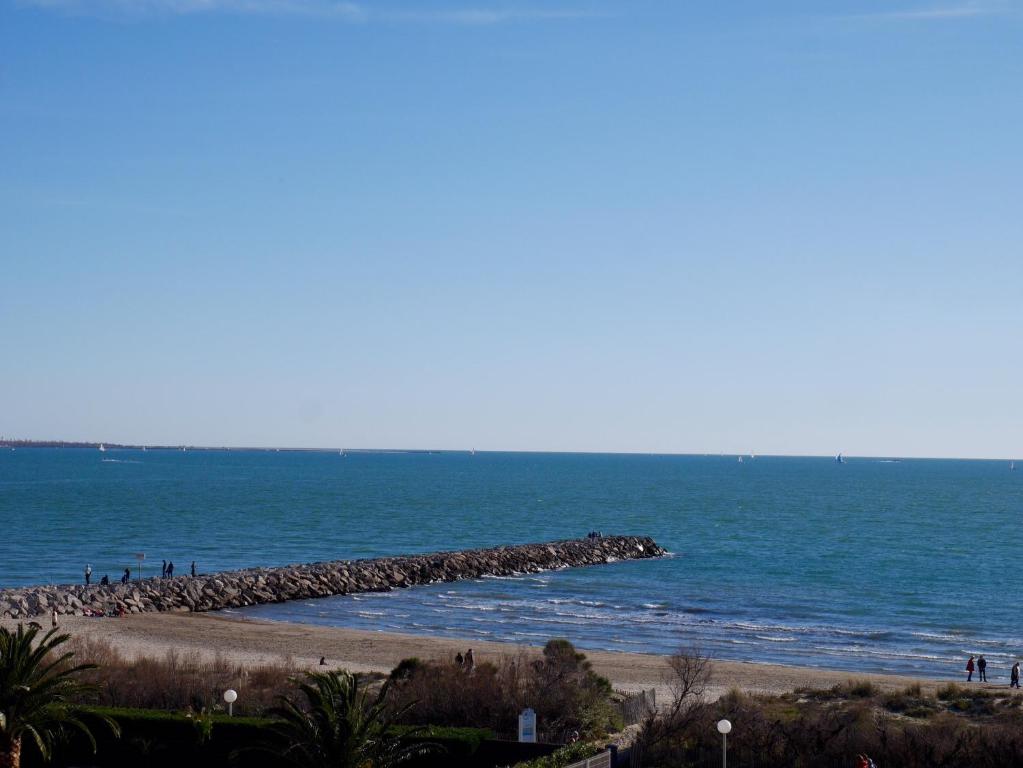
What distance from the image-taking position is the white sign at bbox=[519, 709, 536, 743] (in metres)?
23.2

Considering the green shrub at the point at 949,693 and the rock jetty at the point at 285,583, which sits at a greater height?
the green shrub at the point at 949,693

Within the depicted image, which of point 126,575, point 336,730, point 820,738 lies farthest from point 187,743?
point 126,575

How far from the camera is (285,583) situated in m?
58.8

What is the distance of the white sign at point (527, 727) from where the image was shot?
23.2 metres

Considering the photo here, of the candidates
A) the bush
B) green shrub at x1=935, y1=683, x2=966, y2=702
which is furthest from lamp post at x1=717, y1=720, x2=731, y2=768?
green shrub at x1=935, y1=683, x2=966, y2=702

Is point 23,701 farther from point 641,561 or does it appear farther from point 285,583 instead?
point 641,561

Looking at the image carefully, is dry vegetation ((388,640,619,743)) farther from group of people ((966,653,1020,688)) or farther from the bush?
group of people ((966,653,1020,688))

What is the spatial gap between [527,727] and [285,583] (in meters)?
37.7

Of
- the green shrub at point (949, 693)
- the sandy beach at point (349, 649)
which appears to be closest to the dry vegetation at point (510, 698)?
the sandy beach at point (349, 649)

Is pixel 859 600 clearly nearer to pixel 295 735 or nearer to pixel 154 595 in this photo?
pixel 154 595

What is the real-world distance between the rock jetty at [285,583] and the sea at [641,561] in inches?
71.8

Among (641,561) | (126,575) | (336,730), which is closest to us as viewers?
(336,730)

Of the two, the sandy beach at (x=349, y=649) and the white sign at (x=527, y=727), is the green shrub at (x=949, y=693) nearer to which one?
the sandy beach at (x=349, y=649)

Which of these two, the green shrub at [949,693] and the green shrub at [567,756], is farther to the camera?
the green shrub at [949,693]
